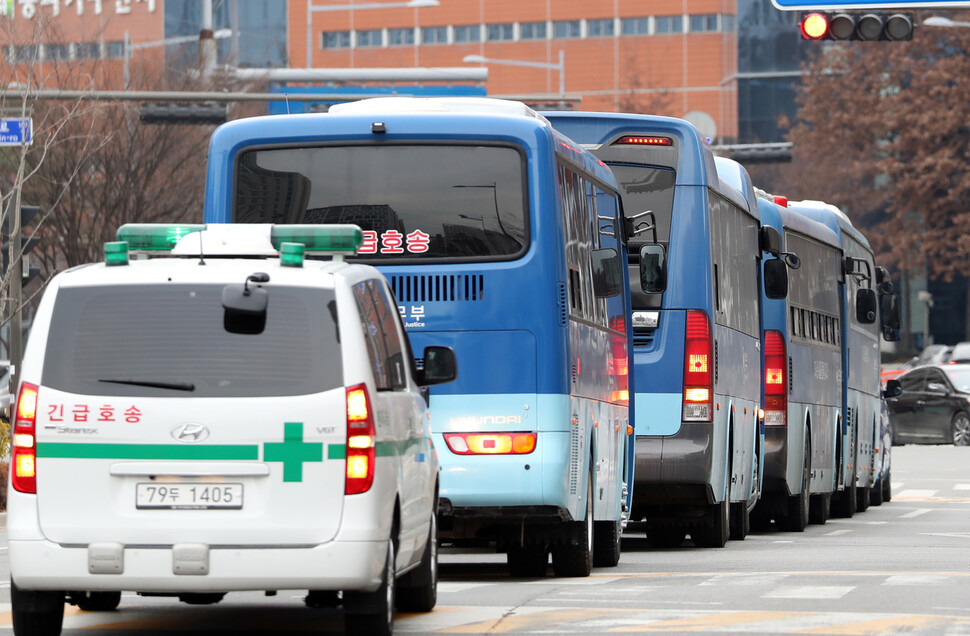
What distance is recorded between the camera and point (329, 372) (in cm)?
923

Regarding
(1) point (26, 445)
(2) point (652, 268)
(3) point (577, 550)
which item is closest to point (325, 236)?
(1) point (26, 445)

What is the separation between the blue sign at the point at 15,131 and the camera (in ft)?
75.2

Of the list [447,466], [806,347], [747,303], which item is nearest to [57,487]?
[447,466]

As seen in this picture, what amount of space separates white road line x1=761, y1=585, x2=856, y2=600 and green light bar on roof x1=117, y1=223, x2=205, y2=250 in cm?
397

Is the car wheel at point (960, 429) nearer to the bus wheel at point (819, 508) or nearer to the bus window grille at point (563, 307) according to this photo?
the bus wheel at point (819, 508)

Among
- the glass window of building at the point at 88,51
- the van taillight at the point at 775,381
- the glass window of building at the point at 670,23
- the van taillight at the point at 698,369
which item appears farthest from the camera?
the glass window of building at the point at 670,23

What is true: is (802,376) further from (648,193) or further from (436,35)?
(436,35)

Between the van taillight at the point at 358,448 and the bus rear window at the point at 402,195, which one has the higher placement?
the bus rear window at the point at 402,195

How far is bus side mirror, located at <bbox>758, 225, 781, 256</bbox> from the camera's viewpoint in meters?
20.5

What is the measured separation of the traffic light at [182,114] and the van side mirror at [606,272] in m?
18.8

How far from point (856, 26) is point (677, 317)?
9067mm

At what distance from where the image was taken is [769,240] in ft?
67.4

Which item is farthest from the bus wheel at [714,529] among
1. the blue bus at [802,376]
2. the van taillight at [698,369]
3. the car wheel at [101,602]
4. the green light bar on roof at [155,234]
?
the green light bar on roof at [155,234]

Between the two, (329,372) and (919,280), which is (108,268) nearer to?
(329,372)
